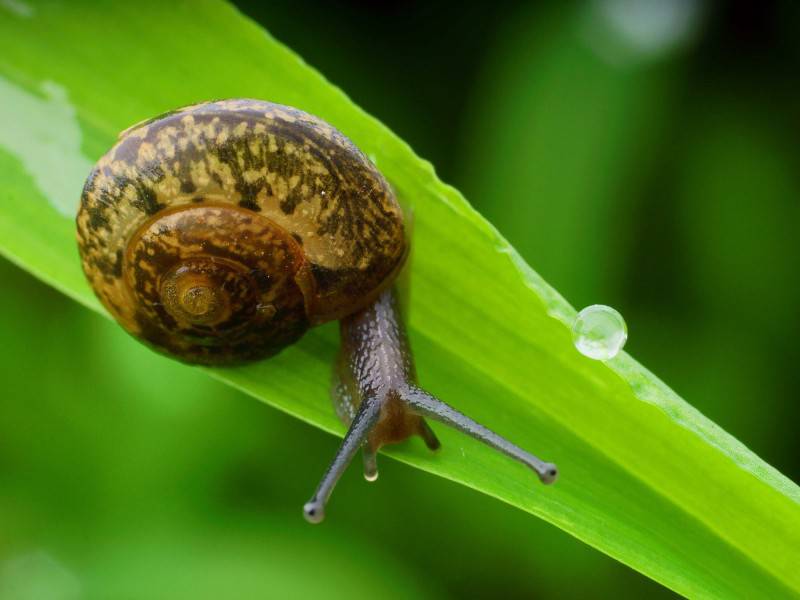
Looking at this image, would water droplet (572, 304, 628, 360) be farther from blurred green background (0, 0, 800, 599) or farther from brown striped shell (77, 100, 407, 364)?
blurred green background (0, 0, 800, 599)

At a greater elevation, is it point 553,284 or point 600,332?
point 600,332

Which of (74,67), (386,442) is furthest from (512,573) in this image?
(74,67)

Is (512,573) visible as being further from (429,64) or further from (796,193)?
(429,64)

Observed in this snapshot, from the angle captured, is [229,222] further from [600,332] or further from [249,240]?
[600,332]

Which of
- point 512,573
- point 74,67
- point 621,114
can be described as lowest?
point 512,573

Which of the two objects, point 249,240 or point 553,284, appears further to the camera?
point 553,284

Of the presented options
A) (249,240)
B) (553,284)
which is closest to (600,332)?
(249,240)

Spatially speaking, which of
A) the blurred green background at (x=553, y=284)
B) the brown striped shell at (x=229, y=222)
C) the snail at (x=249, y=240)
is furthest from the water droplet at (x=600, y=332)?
the blurred green background at (x=553, y=284)
